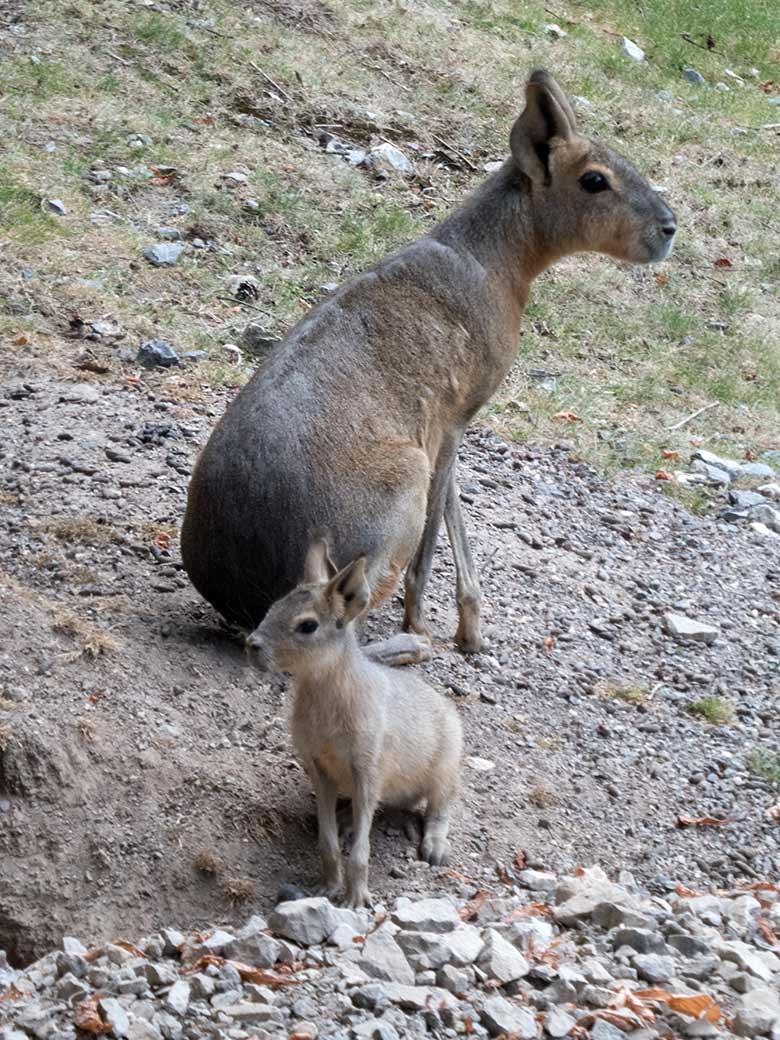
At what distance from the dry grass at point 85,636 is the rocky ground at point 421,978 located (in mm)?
1215

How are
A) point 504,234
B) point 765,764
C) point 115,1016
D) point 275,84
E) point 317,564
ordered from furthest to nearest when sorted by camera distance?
point 275,84, point 504,234, point 765,764, point 317,564, point 115,1016

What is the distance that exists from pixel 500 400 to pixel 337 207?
7.59 ft

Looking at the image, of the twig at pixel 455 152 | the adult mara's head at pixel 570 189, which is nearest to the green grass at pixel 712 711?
the adult mara's head at pixel 570 189

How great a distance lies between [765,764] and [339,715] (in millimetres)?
2230

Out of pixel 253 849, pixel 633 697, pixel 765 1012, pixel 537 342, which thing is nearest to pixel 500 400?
pixel 537 342

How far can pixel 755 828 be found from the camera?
5965mm

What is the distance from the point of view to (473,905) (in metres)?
4.82

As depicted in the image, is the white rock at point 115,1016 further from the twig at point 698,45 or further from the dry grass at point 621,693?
the twig at point 698,45

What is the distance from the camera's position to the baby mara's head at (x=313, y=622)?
4867 mm

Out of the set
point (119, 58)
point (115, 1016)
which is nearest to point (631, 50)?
point (119, 58)

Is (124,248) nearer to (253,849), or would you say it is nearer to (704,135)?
(253,849)

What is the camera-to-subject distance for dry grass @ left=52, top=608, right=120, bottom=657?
5613 mm

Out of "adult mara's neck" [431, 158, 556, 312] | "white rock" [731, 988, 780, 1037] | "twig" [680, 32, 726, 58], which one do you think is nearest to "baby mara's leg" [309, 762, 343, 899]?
"white rock" [731, 988, 780, 1037]

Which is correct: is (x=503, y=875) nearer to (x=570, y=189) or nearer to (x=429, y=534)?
(x=429, y=534)
